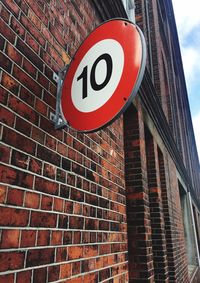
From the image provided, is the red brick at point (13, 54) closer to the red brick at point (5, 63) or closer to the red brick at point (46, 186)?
the red brick at point (5, 63)

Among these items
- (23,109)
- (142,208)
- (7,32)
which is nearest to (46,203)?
(23,109)

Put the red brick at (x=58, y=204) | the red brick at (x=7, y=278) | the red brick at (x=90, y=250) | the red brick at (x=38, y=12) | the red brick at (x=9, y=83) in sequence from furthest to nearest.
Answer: the red brick at (x=90, y=250) < the red brick at (x=38, y=12) < the red brick at (x=58, y=204) < the red brick at (x=9, y=83) < the red brick at (x=7, y=278)

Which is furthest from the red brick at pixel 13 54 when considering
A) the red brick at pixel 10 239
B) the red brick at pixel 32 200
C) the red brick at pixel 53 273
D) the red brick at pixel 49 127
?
the red brick at pixel 53 273

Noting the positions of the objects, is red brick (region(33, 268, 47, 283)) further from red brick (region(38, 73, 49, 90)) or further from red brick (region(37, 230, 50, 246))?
red brick (region(38, 73, 49, 90))

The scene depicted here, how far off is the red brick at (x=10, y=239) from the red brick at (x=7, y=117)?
502 mm

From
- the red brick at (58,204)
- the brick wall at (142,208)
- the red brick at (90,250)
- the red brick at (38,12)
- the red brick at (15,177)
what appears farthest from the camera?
the brick wall at (142,208)

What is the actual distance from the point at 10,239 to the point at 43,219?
0.26 meters

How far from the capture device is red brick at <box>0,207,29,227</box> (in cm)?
120

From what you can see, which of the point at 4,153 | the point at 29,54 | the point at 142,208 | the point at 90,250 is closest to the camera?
the point at 4,153

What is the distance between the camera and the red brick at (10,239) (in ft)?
3.86

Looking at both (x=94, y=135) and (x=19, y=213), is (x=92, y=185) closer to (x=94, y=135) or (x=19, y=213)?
(x=94, y=135)

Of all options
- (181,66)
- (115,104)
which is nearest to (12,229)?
(115,104)

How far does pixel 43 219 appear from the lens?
1.45 metres

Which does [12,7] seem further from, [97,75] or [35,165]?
[35,165]
